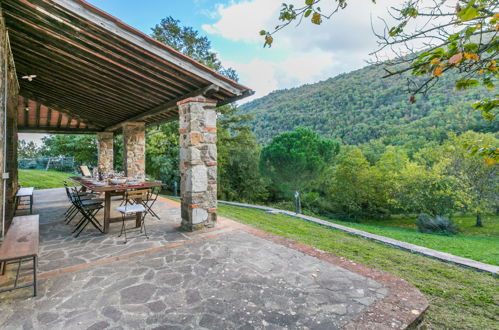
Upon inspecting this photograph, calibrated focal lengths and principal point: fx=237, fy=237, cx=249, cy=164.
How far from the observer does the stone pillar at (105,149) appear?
9.05 meters

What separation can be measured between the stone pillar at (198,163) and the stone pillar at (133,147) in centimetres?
375

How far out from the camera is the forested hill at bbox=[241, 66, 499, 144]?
2200 cm

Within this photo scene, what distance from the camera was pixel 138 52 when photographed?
3.39 meters

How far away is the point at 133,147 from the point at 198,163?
4261mm

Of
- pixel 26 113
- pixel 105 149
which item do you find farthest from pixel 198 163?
pixel 105 149

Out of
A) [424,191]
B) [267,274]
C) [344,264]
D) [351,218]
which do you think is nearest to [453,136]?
[424,191]

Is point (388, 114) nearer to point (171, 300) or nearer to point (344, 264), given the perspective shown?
point (344, 264)

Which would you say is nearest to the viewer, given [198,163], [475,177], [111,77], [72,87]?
[198,163]

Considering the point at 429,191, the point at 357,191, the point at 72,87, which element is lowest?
the point at 357,191

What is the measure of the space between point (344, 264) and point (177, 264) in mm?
2029

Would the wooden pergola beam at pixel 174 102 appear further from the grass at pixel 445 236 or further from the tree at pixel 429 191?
the tree at pixel 429 191

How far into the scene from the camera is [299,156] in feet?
34.2

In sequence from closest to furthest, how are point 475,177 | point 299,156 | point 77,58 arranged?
point 77,58 < point 299,156 < point 475,177

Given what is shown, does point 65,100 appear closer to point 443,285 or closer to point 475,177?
point 443,285
